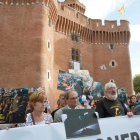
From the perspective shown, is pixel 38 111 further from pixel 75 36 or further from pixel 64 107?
pixel 75 36

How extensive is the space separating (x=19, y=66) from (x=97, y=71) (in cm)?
1201

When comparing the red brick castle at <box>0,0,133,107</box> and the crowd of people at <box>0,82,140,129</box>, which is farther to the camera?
the red brick castle at <box>0,0,133,107</box>

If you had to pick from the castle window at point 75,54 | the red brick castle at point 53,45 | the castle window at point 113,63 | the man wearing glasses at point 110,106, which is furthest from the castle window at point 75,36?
the man wearing glasses at point 110,106

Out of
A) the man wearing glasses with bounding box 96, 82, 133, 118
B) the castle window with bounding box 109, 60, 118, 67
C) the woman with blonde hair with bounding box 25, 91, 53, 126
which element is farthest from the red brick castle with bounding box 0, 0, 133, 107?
the woman with blonde hair with bounding box 25, 91, 53, 126

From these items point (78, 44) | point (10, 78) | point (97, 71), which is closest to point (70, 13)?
point (78, 44)

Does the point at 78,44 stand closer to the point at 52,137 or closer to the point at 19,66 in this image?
the point at 19,66

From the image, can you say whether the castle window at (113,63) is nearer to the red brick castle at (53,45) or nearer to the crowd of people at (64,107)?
the red brick castle at (53,45)

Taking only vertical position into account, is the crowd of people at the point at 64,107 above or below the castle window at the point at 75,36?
below

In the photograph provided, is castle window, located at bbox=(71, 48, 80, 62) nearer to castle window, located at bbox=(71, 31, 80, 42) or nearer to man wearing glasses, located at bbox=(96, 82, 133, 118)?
castle window, located at bbox=(71, 31, 80, 42)

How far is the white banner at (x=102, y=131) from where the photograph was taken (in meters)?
2.59

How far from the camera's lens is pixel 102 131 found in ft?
9.88

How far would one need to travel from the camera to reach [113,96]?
3615mm

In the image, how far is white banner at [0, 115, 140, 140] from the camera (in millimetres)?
2586

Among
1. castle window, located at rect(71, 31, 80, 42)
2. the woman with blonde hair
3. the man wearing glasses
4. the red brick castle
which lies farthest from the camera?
castle window, located at rect(71, 31, 80, 42)
